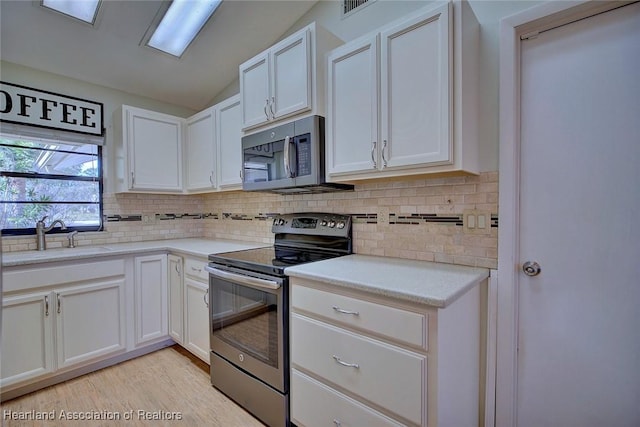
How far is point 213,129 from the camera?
283 centimetres

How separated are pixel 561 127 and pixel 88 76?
342cm

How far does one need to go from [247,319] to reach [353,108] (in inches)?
54.4

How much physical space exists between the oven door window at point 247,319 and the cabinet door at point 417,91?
40.9 inches

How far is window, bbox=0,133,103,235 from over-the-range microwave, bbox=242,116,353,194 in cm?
161

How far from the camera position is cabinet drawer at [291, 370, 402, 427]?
1359 millimetres

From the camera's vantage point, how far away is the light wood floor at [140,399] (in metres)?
1.82

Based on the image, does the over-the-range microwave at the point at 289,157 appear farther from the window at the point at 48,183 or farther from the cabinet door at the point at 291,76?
the window at the point at 48,183

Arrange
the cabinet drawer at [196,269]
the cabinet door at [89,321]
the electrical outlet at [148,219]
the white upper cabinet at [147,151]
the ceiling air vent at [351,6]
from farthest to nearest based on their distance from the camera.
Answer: the electrical outlet at [148,219] < the white upper cabinet at [147,151] < the cabinet drawer at [196,269] < the cabinet door at [89,321] < the ceiling air vent at [351,6]

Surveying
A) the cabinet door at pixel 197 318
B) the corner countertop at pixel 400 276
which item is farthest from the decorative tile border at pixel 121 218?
the corner countertop at pixel 400 276

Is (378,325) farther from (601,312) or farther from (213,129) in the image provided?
(213,129)

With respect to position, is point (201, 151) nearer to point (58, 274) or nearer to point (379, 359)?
point (58, 274)

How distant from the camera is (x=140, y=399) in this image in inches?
79.3

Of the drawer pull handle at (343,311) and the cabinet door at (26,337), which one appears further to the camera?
the cabinet door at (26,337)

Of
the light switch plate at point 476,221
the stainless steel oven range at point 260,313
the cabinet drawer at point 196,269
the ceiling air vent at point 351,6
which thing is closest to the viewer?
the light switch plate at point 476,221
